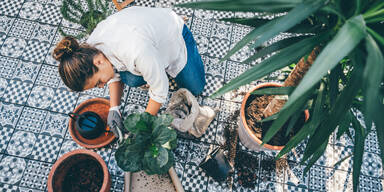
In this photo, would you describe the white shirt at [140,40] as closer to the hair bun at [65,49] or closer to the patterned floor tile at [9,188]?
the hair bun at [65,49]

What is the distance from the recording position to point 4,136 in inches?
88.6

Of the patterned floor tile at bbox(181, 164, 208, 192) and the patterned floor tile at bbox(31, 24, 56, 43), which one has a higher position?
the patterned floor tile at bbox(31, 24, 56, 43)

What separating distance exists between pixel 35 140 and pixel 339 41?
7.56ft

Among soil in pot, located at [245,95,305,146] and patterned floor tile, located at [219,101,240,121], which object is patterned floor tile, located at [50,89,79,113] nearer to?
patterned floor tile, located at [219,101,240,121]

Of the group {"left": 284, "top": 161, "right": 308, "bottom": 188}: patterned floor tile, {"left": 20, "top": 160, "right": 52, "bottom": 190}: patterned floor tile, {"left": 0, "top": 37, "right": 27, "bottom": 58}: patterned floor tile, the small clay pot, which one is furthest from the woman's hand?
{"left": 0, "top": 37, "right": 27, "bottom": 58}: patterned floor tile

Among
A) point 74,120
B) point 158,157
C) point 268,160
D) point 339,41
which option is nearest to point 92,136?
point 74,120

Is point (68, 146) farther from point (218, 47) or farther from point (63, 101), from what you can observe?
point (218, 47)

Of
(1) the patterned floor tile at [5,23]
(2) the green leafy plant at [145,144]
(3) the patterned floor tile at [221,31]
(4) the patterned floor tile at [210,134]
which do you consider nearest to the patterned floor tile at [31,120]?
(1) the patterned floor tile at [5,23]

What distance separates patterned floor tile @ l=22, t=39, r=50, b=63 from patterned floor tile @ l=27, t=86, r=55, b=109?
280mm

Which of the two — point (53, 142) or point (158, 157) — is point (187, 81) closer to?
point (158, 157)

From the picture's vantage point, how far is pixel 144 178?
1901 millimetres

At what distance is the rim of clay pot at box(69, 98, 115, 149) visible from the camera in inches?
78.7

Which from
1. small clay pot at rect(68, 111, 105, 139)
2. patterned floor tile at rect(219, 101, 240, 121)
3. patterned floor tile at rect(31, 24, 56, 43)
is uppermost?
patterned floor tile at rect(31, 24, 56, 43)

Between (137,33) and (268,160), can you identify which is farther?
(268,160)
